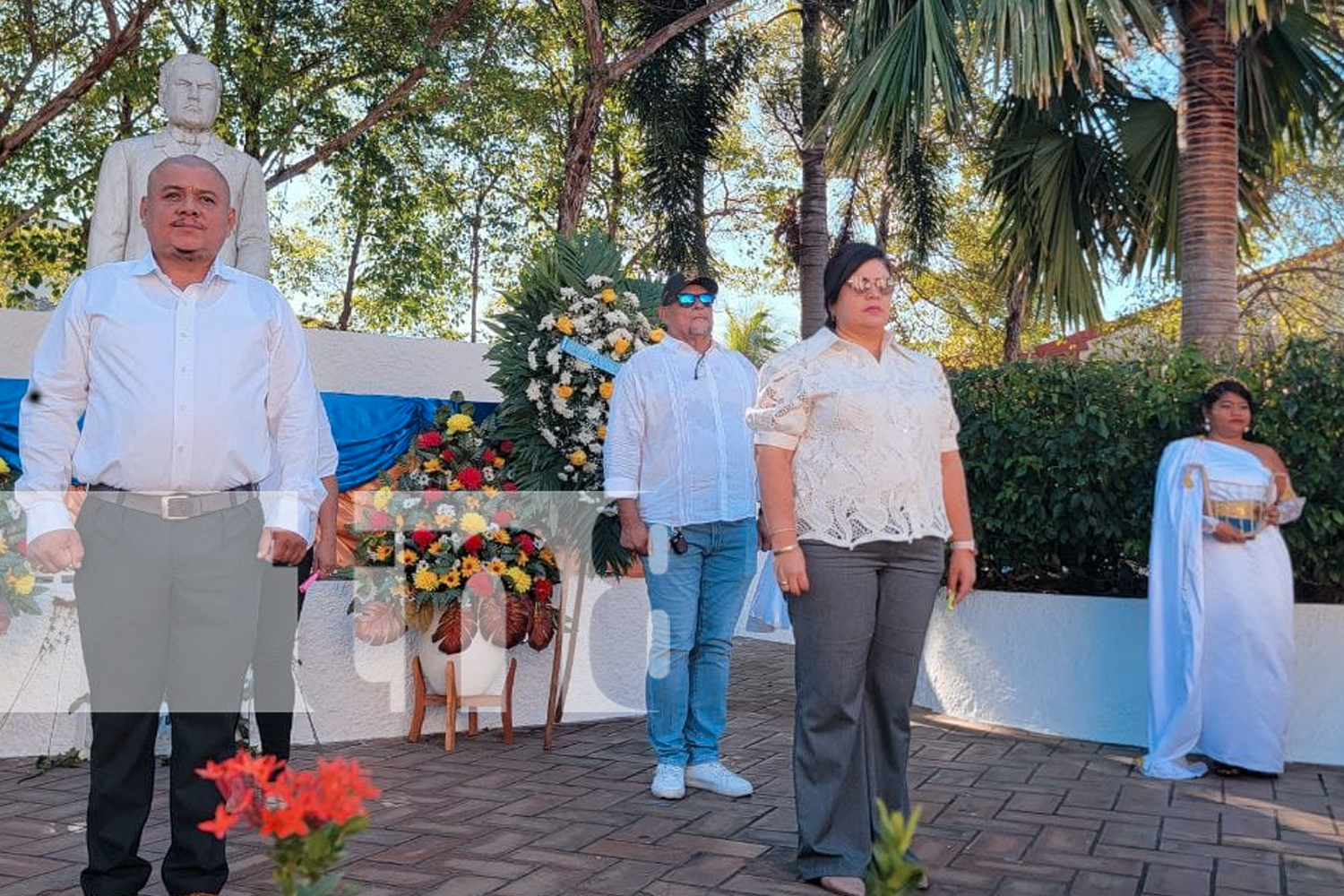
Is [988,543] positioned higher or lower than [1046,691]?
higher

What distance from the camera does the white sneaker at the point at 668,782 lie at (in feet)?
15.1

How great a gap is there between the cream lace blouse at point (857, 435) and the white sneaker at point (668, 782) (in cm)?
148

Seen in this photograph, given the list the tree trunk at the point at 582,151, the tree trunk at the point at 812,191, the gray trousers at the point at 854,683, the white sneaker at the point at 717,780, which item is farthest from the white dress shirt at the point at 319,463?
the tree trunk at the point at 812,191

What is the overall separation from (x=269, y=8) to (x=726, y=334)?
1409 centimetres

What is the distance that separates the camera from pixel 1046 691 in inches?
242

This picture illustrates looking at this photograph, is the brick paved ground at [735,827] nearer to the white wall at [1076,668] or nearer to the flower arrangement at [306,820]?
the white wall at [1076,668]

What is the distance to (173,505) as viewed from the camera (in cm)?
302

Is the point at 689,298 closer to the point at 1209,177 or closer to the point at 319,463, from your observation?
the point at 319,463

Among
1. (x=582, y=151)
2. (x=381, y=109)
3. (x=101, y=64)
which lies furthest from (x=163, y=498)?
(x=381, y=109)

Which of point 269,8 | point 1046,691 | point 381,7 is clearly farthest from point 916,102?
point 269,8

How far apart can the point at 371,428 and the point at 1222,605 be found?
13.9 feet

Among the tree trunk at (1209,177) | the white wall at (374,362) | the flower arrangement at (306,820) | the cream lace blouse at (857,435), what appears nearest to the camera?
the flower arrangement at (306,820)

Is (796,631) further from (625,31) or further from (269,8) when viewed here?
(625,31)

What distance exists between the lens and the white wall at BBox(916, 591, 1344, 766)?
18.2 feet
